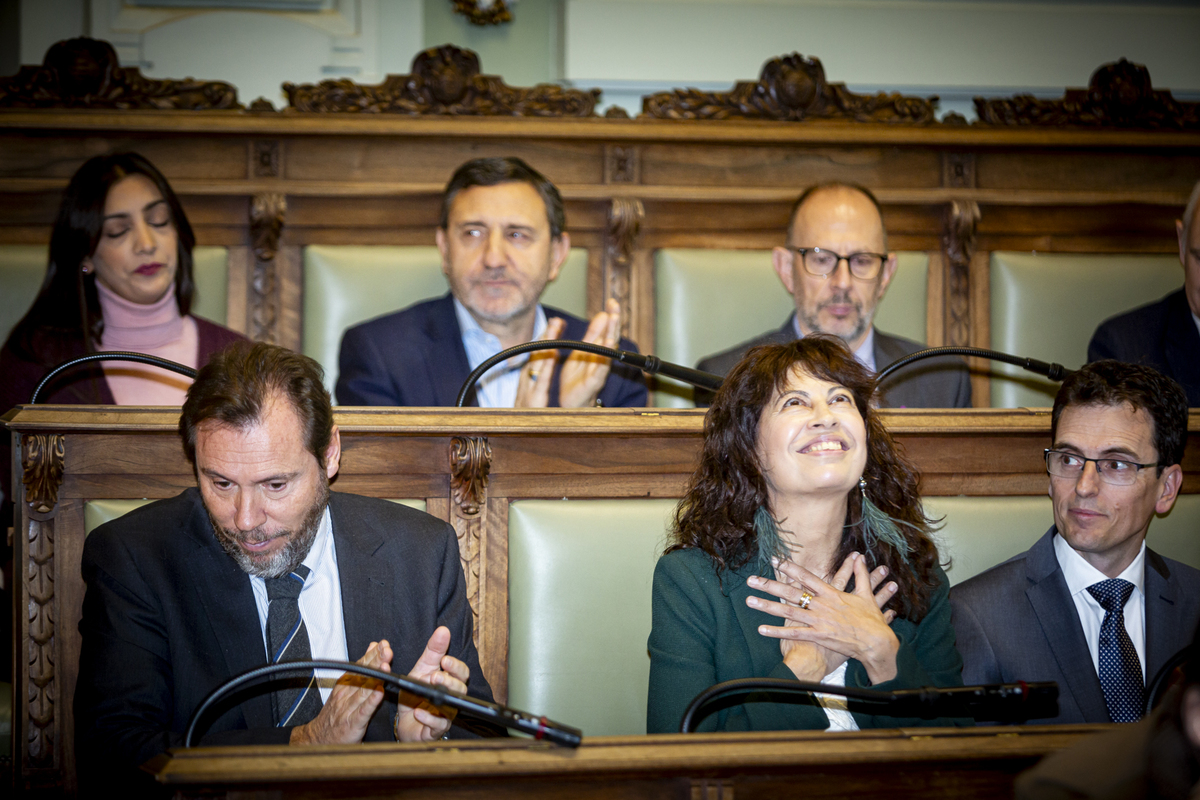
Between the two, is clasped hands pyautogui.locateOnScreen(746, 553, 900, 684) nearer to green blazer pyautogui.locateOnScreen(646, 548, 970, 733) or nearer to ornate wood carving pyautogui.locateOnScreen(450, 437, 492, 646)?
green blazer pyautogui.locateOnScreen(646, 548, 970, 733)

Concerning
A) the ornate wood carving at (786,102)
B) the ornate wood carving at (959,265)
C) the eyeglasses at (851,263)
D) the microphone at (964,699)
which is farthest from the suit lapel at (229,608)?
the ornate wood carving at (959,265)

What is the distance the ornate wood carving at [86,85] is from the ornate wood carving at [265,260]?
37 cm

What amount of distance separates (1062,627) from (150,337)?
7.69 ft

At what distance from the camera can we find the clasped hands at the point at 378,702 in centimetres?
155

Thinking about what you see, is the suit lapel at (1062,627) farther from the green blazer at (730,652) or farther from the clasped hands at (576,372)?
the clasped hands at (576,372)

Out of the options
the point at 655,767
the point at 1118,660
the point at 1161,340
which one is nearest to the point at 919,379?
the point at 1161,340

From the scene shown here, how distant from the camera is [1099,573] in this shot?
1854 mm

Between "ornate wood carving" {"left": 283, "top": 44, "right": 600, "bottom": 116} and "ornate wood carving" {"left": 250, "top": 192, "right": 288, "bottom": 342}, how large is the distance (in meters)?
0.31

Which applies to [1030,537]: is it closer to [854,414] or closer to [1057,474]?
[1057,474]

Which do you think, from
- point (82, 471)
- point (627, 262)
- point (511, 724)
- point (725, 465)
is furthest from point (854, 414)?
point (627, 262)

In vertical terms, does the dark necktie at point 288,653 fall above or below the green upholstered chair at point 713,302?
below

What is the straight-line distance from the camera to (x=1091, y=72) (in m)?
3.67

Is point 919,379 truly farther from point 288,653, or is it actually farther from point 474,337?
point 288,653

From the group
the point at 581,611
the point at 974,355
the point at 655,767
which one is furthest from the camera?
the point at 974,355
